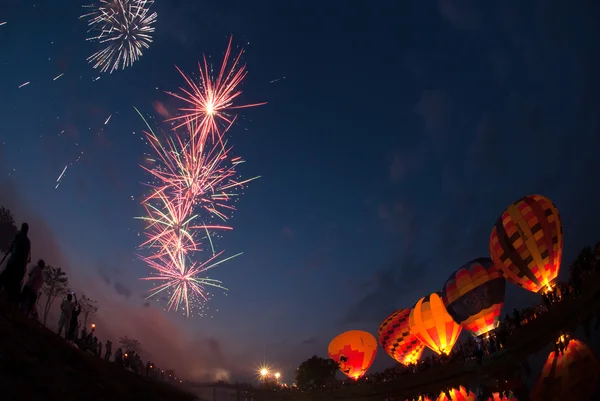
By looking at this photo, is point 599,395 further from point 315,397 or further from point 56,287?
point 56,287

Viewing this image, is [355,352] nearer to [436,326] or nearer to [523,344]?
[436,326]

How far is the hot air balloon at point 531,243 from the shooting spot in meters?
28.1

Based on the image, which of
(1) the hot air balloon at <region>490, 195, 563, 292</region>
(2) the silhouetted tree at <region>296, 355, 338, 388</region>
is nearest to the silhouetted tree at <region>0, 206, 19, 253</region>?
(2) the silhouetted tree at <region>296, 355, 338, 388</region>

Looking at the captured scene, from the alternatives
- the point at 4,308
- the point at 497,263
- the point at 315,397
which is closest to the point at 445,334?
the point at 497,263

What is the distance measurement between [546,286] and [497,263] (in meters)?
4.21

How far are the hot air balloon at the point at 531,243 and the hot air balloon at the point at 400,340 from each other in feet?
54.3

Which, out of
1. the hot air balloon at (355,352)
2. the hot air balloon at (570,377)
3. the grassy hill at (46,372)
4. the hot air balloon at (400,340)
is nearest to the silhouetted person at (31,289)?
the grassy hill at (46,372)

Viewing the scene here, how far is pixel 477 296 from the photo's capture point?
3225cm

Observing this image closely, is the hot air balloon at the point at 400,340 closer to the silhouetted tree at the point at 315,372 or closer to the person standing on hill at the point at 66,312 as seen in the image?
the silhouetted tree at the point at 315,372

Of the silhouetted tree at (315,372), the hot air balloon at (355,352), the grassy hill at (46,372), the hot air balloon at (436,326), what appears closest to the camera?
the grassy hill at (46,372)

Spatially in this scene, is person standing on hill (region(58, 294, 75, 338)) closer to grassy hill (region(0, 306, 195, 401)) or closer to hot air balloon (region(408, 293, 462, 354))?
grassy hill (region(0, 306, 195, 401))

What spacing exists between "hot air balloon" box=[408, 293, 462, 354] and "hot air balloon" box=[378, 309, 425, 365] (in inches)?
229

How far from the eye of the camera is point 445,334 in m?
37.0

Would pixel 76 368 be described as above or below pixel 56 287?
below
